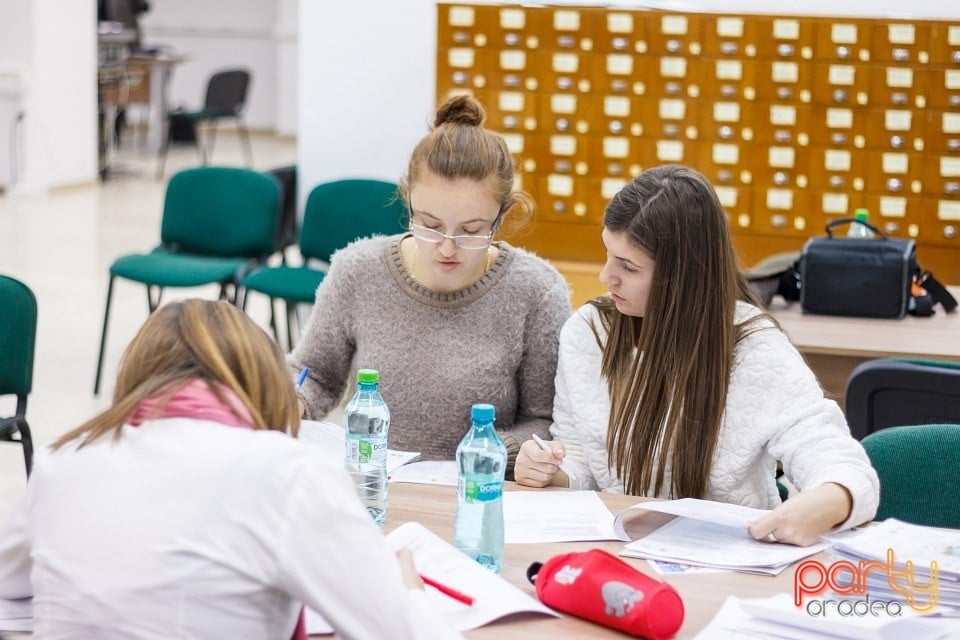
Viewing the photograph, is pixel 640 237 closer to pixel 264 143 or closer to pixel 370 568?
pixel 370 568

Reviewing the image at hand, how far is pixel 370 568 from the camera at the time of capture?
4.48 ft

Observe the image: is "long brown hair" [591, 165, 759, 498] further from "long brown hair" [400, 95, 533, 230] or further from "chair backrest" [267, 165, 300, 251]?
"chair backrest" [267, 165, 300, 251]

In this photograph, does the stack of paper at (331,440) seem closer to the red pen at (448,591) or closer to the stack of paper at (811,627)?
the red pen at (448,591)

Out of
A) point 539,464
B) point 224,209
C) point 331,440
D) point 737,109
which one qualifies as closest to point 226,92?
point 224,209

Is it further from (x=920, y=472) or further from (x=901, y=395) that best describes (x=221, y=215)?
(x=920, y=472)

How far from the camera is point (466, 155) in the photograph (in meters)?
2.41

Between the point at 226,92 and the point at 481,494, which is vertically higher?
the point at 226,92

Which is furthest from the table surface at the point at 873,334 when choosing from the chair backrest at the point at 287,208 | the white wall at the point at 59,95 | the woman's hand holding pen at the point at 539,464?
the white wall at the point at 59,95

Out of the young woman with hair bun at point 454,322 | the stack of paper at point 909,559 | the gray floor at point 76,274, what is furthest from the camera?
the gray floor at point 76,274

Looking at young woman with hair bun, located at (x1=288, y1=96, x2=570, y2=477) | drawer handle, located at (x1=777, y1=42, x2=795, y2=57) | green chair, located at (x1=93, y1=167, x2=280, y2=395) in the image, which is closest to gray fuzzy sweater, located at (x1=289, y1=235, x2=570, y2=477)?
young woman with hair bun, located at (x1=288, y1=96, x2=570, y2=477)

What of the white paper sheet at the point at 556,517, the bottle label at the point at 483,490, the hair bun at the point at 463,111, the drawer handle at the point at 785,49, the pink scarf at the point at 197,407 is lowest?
the white paper sheet at the point at 556,517

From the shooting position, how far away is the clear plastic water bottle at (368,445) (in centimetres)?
205

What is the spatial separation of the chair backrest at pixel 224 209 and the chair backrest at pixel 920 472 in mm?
3700

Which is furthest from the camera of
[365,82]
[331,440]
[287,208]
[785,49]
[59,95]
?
[59,95]
